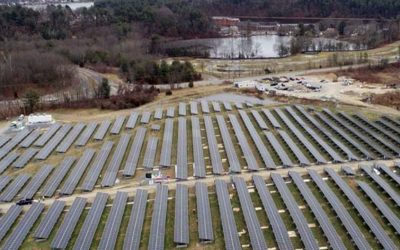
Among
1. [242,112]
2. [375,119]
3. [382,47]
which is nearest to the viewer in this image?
[375,119]

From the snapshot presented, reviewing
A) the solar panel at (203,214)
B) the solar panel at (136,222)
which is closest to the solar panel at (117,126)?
the solar panel at (136,222)

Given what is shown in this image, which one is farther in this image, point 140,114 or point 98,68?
point 98,68

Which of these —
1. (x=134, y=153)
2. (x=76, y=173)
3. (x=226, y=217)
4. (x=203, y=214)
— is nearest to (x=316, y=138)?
(x=226, y=217)

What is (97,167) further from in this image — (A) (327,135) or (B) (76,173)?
(A) (327,135)

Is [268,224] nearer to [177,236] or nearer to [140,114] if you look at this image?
[177,236]

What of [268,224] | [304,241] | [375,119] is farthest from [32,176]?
[375,119]

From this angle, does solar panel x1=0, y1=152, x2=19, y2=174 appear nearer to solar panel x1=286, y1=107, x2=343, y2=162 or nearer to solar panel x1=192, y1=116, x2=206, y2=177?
solar panel x1=192, y1=116, x2=206, y2=177
